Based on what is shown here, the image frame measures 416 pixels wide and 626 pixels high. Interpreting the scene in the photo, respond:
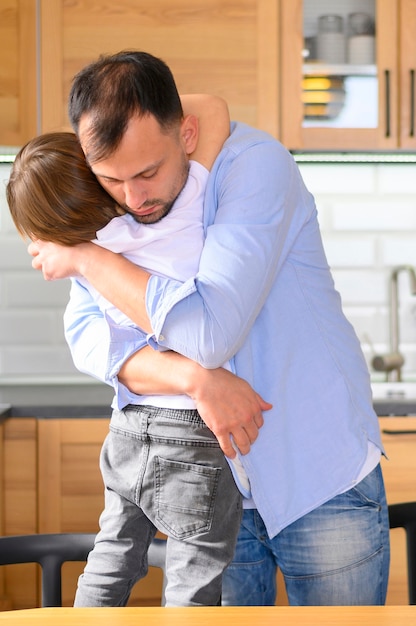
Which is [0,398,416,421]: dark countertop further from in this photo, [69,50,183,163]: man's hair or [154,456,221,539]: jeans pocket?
[69,50,183,163]: man's hair

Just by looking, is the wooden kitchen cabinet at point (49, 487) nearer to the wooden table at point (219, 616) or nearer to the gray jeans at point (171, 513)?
the gray jeans at point (171, 513)

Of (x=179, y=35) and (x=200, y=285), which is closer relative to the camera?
(x=200, y=285)

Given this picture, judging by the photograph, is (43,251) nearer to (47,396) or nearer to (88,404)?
(88,404)

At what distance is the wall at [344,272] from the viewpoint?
3311 millimetres

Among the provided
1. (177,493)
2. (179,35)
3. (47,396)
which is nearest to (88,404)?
(47,396)

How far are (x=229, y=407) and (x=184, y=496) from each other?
0.45 ft

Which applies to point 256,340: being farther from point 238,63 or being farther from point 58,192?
point 238,63

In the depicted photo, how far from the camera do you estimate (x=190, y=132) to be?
1344mm

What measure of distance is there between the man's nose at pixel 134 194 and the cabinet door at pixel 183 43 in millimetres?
1807

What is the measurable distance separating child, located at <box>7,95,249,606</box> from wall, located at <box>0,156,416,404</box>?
6.49 ft

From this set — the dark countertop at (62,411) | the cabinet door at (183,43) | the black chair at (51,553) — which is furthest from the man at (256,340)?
the cabinet door at (183,43)

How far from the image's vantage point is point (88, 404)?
266cm

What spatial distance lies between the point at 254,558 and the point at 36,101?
6.56 ft

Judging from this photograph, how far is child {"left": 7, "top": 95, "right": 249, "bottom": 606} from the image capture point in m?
1.26
